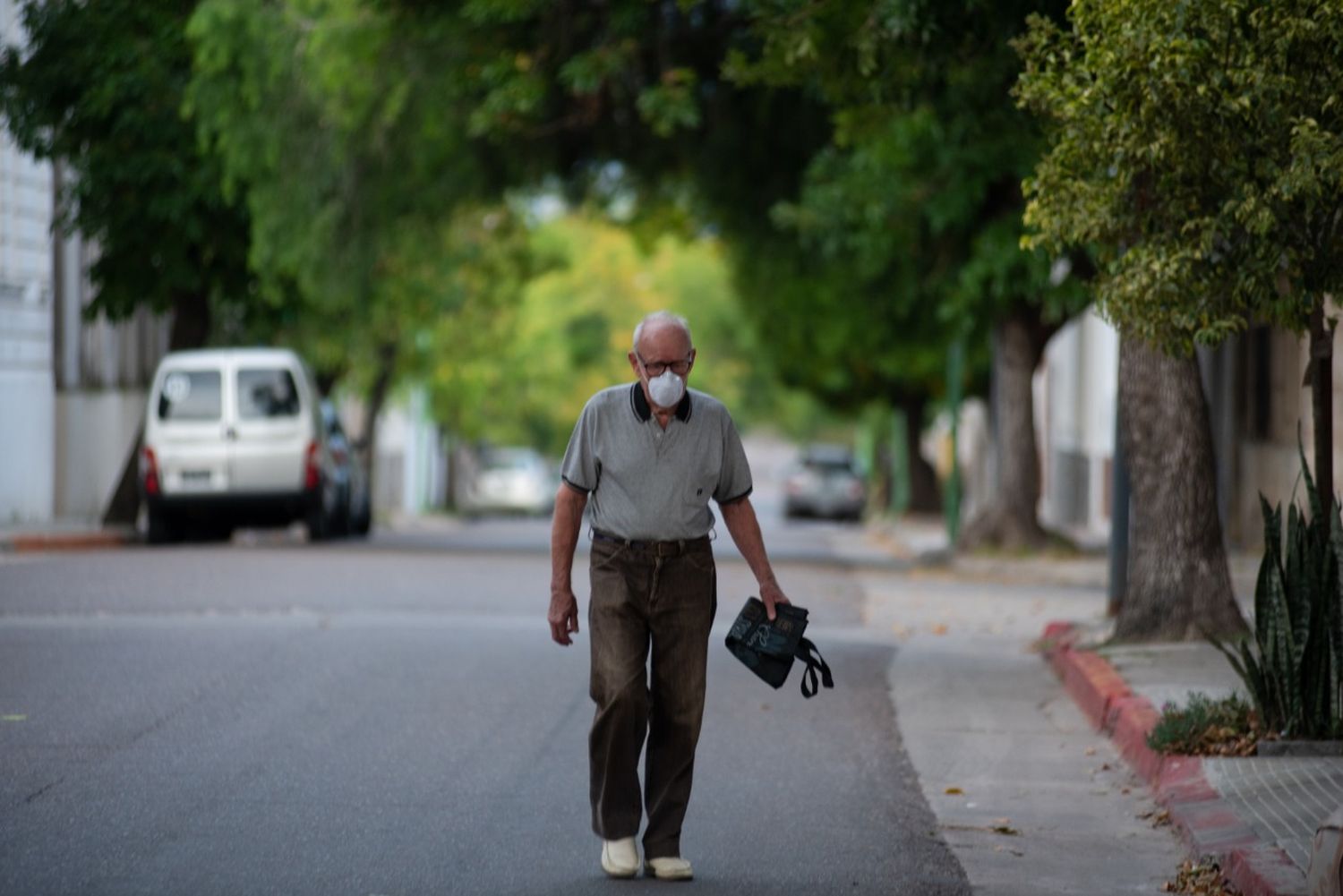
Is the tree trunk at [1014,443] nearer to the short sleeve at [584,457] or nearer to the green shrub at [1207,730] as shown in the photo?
the green shrub at [1207,730]

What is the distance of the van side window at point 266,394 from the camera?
23062 millimetres

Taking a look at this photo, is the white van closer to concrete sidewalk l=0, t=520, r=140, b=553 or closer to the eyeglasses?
concrete sidewalk l=0, t=520, r=140, b=553

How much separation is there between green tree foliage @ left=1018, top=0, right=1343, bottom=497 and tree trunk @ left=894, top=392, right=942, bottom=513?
36.2 meters

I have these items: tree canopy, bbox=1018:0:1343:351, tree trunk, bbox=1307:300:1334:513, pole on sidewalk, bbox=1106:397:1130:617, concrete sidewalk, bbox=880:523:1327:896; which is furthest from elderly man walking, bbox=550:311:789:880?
pole on sidewalk, bbox=1106:397:1130:617

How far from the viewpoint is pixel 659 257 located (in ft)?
319

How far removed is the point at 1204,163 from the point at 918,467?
38.0 meters

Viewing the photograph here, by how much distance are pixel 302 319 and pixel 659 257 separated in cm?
6741

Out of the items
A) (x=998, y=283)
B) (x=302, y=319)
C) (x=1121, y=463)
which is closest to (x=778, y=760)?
(x=1121, y=463)

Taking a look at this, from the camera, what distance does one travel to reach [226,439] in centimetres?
2292

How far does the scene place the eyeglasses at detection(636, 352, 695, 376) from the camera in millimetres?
6914

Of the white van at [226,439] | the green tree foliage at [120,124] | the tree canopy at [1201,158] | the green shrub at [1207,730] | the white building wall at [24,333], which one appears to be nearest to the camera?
the tree canopy at [1201,158]

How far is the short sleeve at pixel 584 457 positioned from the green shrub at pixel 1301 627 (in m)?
3.33

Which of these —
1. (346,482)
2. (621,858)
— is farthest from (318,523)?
(621,858)

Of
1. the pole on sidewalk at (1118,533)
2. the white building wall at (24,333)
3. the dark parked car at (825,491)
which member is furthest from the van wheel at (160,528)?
the dark parked car at (825,491)
